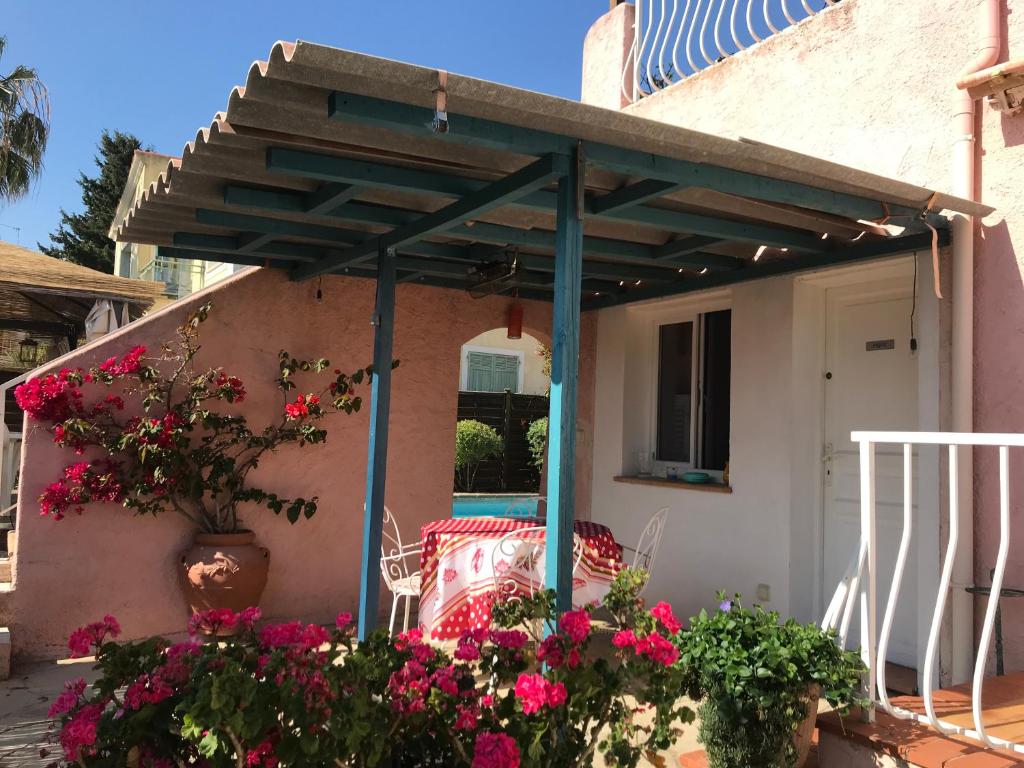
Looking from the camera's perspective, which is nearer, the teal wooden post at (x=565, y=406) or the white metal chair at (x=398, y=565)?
the teal wooden post at (x=565, y=406)

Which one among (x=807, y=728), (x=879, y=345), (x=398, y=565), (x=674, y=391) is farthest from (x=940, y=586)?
(x=398, y=565)

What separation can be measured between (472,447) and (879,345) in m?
11.3

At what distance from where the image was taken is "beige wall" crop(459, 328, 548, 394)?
2183 centimetres

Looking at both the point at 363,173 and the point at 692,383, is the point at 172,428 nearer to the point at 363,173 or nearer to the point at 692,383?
the point at 363,173

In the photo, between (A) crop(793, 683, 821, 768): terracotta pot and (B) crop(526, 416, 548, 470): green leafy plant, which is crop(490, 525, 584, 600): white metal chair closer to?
Result: (A) crop(793, 683, 821, 768): terracotta pot

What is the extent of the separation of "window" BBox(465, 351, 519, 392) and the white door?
641 inches

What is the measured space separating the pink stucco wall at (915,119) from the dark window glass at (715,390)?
1.45m

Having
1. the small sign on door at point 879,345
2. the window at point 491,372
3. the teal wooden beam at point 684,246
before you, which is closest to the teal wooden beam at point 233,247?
the teal wooden beam at point 684,246

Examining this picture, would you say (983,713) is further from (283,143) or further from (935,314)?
(283,143)

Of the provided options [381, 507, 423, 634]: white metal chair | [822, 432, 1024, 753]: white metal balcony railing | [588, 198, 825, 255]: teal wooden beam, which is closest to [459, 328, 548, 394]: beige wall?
[381, 507, 423, 634]: white metal chair

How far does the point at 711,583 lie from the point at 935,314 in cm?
244

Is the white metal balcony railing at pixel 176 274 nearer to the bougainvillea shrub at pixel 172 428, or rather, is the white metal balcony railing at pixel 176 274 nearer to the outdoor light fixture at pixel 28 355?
the outdoor light fixture at pixel 28 355

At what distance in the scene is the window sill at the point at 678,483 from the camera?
19.0ft

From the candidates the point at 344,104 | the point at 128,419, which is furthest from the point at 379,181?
the point at 128,419
